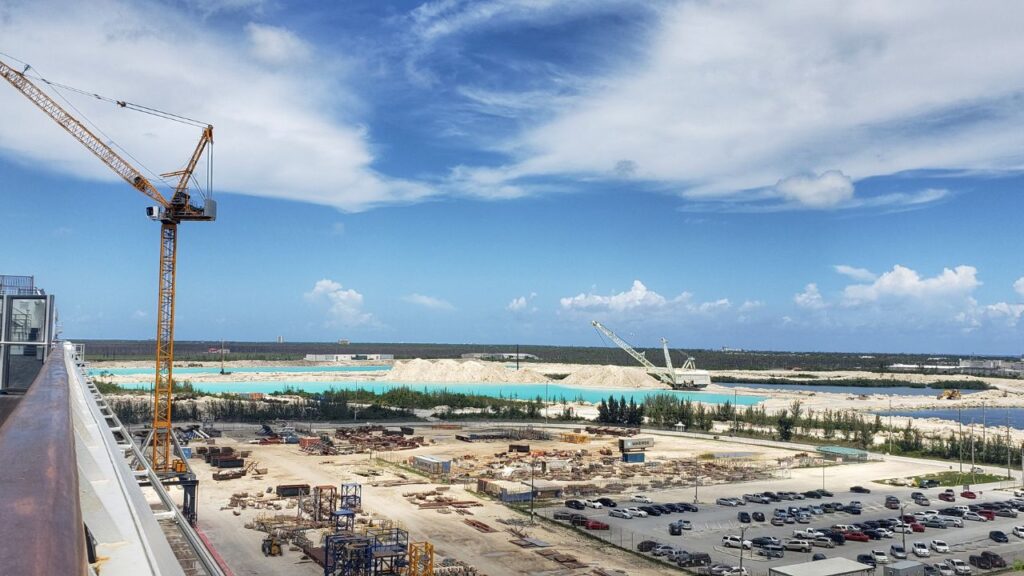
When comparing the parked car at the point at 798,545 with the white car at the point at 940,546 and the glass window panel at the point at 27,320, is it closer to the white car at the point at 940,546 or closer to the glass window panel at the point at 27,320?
the white car at the point at 940,546

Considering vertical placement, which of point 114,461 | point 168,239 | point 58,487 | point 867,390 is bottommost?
point 867,390

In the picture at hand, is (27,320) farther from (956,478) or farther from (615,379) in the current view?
(615,379)

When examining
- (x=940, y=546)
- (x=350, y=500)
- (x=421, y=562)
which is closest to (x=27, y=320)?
(x=421, y=562)

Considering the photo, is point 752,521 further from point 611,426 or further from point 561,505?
point 611,426

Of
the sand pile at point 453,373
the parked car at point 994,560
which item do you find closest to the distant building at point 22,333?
the parked car at point 994,560

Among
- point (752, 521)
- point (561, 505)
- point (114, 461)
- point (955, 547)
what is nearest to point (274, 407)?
point (561, 505)

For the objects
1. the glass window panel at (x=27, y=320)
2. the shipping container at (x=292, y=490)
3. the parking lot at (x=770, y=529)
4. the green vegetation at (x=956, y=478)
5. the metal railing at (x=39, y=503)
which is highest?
the glass window panel at (x=27, y=320)

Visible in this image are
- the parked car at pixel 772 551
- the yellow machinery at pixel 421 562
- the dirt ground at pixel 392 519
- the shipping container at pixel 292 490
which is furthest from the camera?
the shipping container at pixel 292 490
